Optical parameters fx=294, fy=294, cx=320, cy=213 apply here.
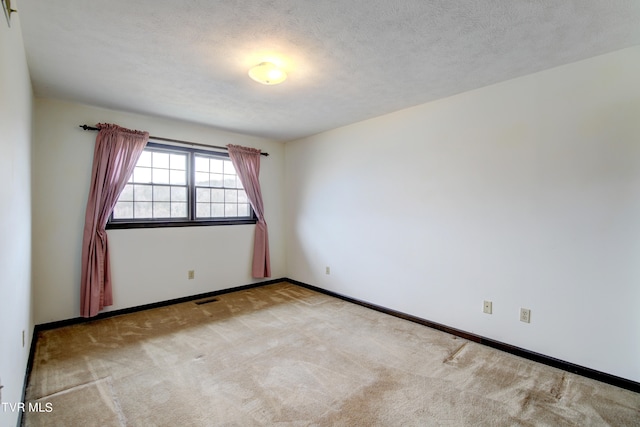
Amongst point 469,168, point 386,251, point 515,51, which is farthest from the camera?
point 386,251

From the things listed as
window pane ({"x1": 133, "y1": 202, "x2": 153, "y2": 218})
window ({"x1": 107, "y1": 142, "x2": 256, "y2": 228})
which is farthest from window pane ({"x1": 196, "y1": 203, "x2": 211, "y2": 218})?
window pane ({"x1": 133, "y1": 202, "x2": 153, "y2": 218})

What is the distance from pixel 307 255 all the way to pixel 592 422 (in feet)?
12.1

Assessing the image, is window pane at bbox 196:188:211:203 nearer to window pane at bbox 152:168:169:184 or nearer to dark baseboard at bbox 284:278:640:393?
window pane at bbox 152:168:169:184

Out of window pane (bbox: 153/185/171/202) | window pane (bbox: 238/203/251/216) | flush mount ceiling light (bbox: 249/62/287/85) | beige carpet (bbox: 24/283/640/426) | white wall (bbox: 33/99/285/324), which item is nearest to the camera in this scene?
beige carpet (bbox: 24/283/640/426)

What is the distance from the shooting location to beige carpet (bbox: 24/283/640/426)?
1.88 metres

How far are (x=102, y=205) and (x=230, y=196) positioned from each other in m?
1.70

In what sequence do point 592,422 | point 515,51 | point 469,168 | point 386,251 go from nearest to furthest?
point 592,422, point 515,51, point 469,168, point 386,251

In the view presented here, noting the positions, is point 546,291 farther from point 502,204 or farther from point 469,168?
point 469,168

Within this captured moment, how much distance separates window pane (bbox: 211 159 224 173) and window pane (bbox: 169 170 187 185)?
1.43 feet

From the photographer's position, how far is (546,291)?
254 centimetres

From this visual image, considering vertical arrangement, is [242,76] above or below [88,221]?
above

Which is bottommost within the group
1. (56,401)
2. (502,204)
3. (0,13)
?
(56,401)

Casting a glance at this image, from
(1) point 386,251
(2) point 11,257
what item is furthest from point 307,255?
(2) point 11,257

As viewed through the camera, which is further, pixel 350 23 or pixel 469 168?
pixel 469 168
